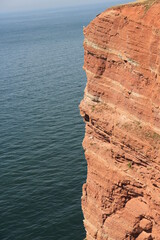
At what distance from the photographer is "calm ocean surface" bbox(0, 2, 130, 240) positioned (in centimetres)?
4561

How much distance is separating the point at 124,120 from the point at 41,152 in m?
38.9

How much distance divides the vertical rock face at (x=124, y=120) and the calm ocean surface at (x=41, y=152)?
16.5 m

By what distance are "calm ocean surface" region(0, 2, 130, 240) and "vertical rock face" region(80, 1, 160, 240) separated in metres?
16.5

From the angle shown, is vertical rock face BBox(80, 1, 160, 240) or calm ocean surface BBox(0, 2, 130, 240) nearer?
vertical rock face BBox(80, 1, 160, 240)

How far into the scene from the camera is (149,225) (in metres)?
25.7

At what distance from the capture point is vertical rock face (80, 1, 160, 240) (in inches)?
914

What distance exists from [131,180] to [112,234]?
5744mm

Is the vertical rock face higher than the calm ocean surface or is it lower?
higher

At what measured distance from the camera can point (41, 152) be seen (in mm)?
62562

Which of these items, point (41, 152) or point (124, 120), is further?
point (41, 152)

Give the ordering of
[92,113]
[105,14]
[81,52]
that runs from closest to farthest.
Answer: [105,14]
[92,113]
[81,52]

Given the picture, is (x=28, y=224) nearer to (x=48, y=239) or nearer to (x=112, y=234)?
(x=48, y=239)

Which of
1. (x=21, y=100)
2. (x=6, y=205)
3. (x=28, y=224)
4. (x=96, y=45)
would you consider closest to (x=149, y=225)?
(x=96, y=45)

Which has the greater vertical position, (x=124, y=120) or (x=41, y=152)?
(x=124, y=120)
